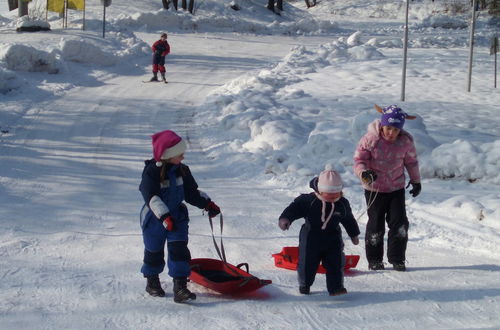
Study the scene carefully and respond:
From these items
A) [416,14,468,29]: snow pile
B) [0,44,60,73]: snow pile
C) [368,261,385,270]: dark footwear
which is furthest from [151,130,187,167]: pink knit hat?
[416,14,468,29]: snow pile

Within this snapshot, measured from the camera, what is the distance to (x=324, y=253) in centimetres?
504

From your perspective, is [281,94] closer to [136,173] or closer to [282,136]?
[282,136]

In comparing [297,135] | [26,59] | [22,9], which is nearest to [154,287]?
[297,135]

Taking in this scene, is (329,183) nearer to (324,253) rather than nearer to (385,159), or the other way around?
(324,253)

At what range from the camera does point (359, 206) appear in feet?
25.3

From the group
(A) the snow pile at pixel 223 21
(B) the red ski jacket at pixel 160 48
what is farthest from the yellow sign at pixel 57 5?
(B) the red ski jacket at pixel 160 48

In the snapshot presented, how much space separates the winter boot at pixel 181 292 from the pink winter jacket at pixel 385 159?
1789 millimetres

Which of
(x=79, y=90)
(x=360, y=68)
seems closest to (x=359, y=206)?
(x=79, y=90)

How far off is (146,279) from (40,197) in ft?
10.5

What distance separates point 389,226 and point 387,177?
462 mm

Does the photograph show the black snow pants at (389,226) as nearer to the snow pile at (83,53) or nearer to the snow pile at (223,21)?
the snow pile at (83,53)

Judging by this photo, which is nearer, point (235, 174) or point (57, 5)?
point (235, 174)

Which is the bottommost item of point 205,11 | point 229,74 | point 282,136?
point 282,136

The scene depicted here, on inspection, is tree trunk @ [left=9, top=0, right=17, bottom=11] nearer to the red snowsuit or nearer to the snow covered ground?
the snow covered ground
